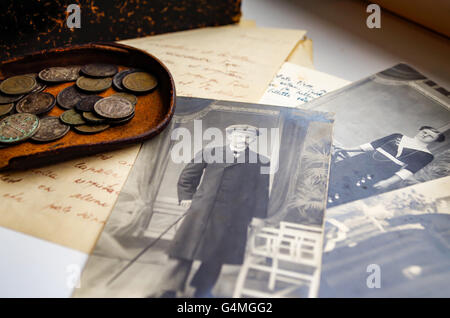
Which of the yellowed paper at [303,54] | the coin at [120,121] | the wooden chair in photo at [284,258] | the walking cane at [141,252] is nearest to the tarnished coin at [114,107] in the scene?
the coin at [120,121]

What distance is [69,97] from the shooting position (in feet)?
3.37

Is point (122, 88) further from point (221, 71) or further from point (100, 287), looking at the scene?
point (100, 287)

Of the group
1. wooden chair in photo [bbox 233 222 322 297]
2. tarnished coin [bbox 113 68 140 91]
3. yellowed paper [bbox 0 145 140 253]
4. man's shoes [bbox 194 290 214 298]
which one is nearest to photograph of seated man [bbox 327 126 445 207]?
wooden chair in photo [bbox 233 222 322 297]

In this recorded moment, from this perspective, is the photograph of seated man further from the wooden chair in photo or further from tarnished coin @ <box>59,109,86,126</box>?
tarnished coin @ <box>59,109,86,126</box>

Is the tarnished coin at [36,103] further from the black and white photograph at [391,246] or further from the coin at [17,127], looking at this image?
the black and white photograph at [391,246]

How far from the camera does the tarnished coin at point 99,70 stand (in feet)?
3.56

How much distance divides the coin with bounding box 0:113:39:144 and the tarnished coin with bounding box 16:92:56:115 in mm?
30

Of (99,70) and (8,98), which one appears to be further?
(99,70)

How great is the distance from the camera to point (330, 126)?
101 centimetres

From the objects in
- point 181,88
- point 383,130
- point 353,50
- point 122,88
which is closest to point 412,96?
point 383,130

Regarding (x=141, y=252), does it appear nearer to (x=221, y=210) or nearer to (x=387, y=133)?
(x=221, y=210)

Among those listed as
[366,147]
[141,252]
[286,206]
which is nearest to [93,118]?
[141,252]

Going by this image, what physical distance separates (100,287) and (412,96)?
97 cm

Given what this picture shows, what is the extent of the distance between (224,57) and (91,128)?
53cm
